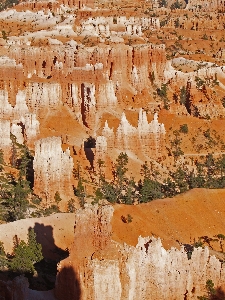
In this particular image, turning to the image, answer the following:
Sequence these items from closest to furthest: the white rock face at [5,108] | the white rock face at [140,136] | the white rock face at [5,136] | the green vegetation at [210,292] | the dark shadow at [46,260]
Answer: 1. the green vegetation at [210,292]
2. the dark shadow at [46,260]
3. the white rock face at [5,136]
4. the white rock face at [140,136]
5. the white rock face at [5,108]

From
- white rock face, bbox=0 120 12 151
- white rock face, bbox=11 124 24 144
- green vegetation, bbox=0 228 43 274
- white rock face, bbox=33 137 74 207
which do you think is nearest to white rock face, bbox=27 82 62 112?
white rock face, bbox=11 124 24 144

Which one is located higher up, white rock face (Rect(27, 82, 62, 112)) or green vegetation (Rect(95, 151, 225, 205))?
white rock face (Rect(27, 82, 62, 112))

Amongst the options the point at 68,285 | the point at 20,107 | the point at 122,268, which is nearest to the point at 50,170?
the point at 20,107

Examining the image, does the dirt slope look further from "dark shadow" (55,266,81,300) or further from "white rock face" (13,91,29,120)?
"white rock face" (13,91,29,120)

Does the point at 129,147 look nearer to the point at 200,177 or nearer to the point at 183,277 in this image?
the point at 200,177

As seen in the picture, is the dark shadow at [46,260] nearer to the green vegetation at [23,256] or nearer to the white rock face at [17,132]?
the green vegetation at [23,256]

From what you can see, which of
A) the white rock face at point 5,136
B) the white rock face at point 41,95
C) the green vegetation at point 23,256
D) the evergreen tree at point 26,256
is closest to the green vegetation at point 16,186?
the white rock face at point 5,136
